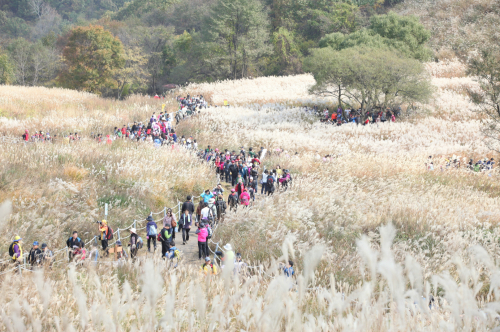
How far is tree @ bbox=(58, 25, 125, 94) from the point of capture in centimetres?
3681

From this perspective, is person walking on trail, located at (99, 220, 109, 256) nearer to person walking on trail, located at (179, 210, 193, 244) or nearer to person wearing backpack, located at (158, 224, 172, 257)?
person wearing backpack, located at (158, 224, 172, 257)

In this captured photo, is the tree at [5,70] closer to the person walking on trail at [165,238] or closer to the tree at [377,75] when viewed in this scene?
the tree at [377,75]

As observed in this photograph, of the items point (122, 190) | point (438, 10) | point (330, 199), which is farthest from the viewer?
Answer: point (438, 10)

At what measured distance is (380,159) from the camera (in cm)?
1562

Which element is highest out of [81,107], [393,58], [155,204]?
[393,58]

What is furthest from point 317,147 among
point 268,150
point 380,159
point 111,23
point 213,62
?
point 111,23

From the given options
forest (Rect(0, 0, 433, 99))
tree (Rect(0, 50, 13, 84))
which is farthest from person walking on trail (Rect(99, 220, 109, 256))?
tree (Rect(0, 50, 13, 84))

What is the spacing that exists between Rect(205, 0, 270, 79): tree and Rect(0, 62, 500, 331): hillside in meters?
28.7

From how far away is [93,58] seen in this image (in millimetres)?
37219

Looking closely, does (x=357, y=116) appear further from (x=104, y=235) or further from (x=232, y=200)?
(x=104, y=235)

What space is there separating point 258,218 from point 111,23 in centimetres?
6075

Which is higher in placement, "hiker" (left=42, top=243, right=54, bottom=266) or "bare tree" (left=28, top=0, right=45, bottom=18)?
"bare tree" (left=28, top=0, right=45, bottom=18)

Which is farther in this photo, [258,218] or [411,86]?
[411,86]

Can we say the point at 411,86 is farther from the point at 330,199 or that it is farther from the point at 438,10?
the point at 438,10
